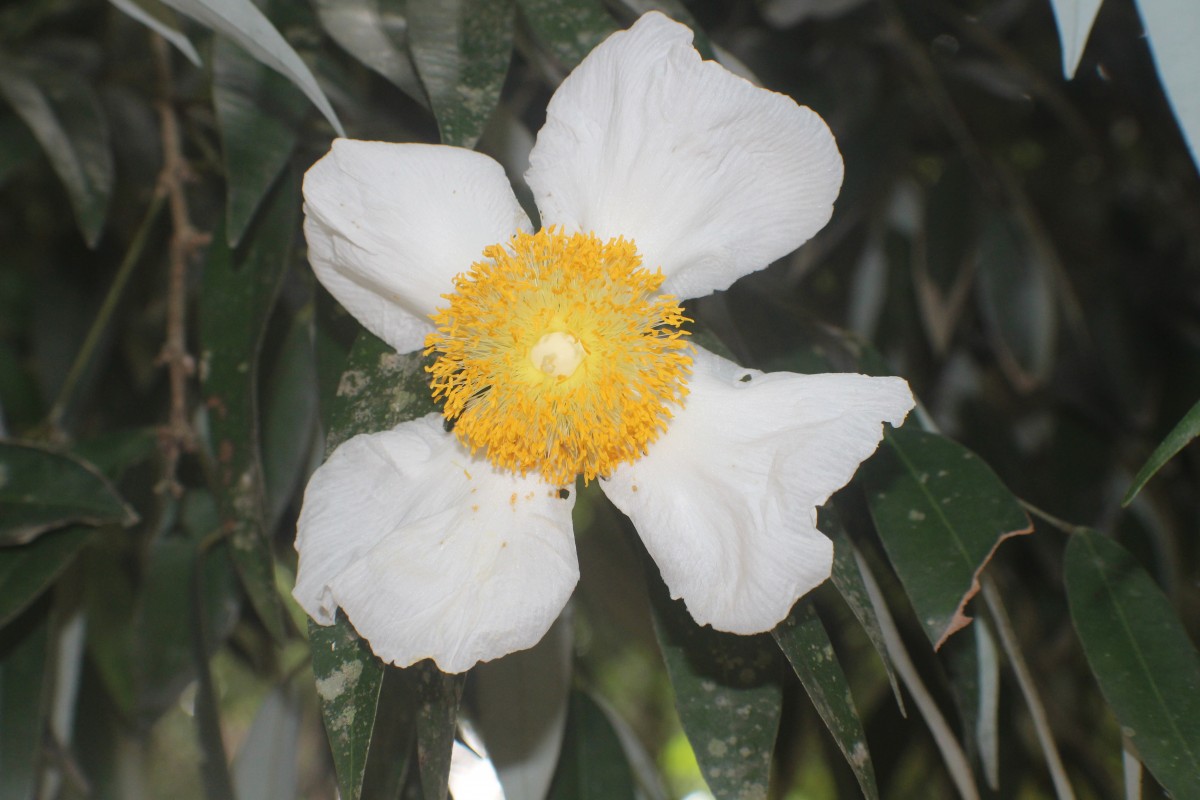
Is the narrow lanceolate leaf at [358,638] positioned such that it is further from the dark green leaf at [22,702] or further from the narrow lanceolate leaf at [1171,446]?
the narrow lanceolate leaf at [1171,446]

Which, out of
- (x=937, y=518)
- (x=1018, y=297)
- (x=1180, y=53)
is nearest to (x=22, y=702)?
(x=937, y=518)

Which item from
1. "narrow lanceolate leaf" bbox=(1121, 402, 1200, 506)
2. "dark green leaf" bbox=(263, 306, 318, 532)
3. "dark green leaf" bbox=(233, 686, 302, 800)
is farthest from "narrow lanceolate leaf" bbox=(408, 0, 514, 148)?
"dark green leaf" bbox=(233, 686, 302, 800)

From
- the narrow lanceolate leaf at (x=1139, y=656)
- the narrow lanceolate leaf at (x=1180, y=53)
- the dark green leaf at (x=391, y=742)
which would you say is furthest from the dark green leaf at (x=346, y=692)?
the narrow lanceolate leaf at (x=1180, y=53)

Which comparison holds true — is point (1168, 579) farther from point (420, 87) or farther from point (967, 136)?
point (420, 87)

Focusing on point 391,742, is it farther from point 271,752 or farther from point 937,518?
point 937,518

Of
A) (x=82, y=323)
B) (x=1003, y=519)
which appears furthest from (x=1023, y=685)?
(x=82, y=323)

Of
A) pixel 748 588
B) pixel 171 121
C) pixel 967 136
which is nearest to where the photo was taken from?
pixel 748 588
